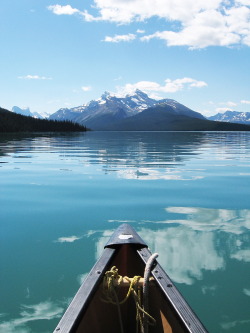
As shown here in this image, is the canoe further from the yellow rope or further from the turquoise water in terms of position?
the turquoise water

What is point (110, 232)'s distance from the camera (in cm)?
976

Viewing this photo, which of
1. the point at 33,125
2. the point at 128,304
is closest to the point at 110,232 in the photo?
the point at 128,304

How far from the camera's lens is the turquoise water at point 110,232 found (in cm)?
580

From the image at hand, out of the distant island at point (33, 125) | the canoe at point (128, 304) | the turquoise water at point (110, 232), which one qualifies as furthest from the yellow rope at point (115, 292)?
the distant island at point (33, 125)

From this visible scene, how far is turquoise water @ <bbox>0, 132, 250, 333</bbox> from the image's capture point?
5.80 m

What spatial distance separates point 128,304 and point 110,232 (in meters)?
4.60

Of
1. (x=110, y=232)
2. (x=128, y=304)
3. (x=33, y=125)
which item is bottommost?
(x=110, y=232)

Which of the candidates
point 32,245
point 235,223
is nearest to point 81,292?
point 32,245

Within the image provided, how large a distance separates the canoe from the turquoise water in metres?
0.97

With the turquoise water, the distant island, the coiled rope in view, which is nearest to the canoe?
the coiled rope

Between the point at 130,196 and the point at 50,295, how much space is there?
8.68 m

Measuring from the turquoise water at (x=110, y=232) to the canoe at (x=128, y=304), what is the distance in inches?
38.2

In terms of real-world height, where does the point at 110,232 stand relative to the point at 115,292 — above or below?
below

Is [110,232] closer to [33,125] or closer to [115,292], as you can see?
[115,292]
